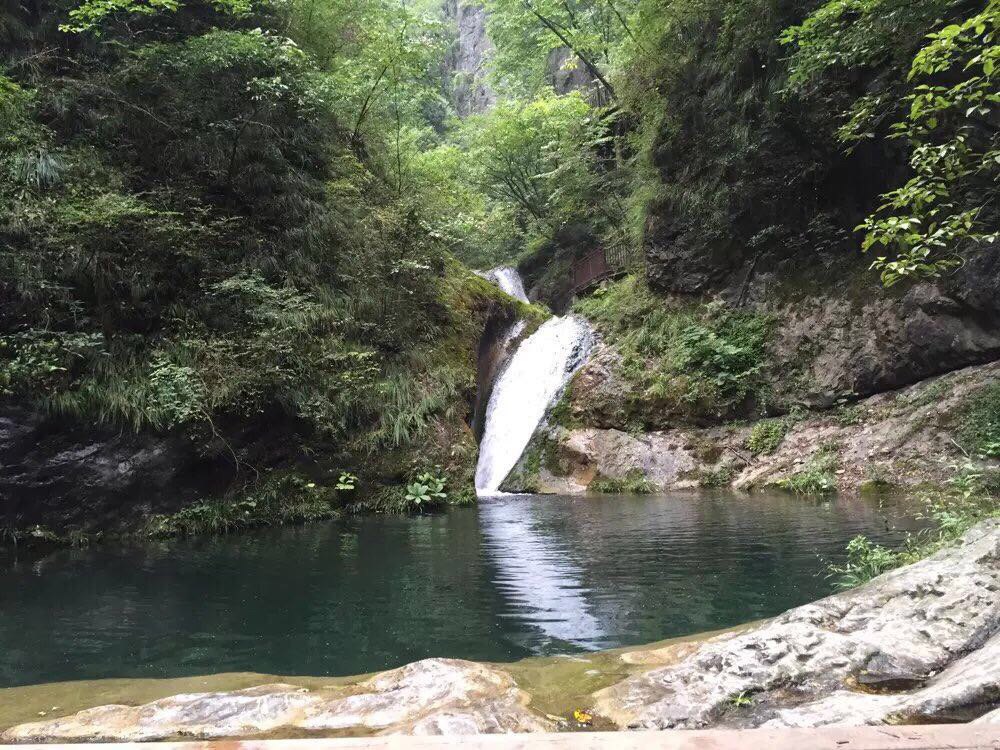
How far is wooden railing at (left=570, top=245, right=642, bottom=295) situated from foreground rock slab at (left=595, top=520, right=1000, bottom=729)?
1457 cm

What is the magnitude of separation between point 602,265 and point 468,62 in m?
31.0

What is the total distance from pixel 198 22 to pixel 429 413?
9430 mm

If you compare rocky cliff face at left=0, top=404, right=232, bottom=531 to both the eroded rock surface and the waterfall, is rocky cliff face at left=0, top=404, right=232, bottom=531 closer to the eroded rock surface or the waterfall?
the waterfall

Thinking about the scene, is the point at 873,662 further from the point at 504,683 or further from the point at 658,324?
the point at 658,324

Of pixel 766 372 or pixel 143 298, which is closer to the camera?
pixel 143 298

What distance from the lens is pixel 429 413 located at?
40.9ft

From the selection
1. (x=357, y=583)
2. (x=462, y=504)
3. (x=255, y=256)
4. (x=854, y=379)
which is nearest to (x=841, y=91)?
(x=854, y=379)

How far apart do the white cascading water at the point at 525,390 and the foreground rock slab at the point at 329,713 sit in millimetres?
11647

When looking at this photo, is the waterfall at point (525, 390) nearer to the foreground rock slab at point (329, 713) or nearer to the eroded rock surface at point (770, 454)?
the eroded rock surface at point (770, 454)

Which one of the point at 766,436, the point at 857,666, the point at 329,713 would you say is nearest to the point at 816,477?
the point at 766,436

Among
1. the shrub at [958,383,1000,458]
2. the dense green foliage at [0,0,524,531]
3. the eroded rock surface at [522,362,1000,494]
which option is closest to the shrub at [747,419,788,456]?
the eroded rock surface at [522,362,1000,494]

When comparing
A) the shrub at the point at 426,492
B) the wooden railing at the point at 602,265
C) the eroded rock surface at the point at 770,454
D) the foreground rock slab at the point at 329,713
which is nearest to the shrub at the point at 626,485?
the eroded rock surface at the point at 770,454

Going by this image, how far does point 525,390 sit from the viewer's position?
16547 millimetres

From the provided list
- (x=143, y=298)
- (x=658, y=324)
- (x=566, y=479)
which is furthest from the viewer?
(x=658, y=324)
